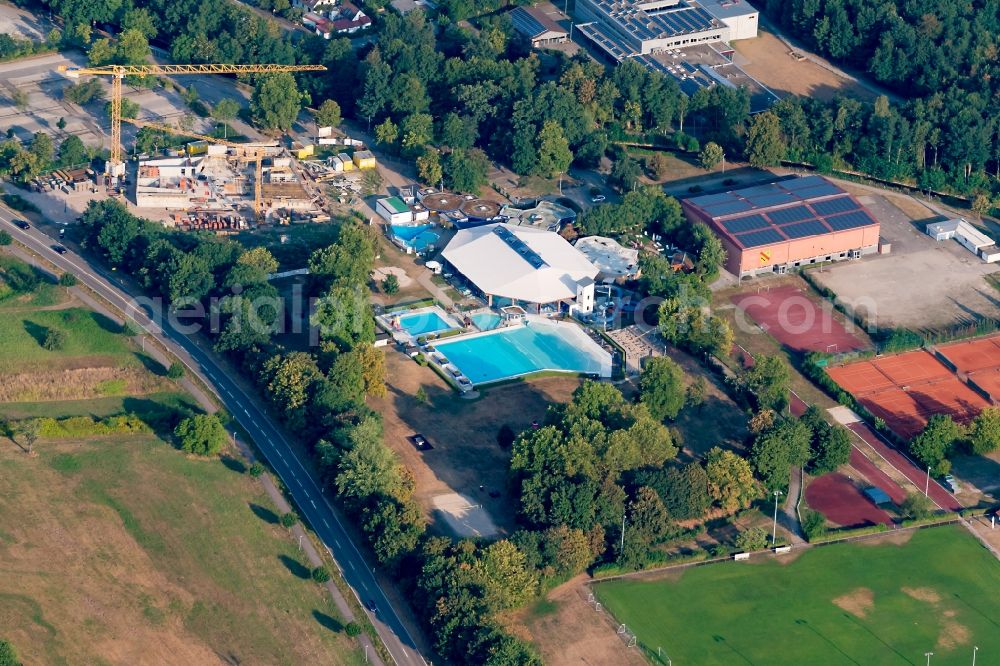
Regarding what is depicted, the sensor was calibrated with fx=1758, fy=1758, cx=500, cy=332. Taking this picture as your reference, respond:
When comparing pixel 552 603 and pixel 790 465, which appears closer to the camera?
pixel 552 603

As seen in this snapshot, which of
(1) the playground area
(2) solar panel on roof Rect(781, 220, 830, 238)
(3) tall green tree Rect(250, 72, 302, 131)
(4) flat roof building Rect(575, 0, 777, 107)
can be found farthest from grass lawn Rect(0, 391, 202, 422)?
(4) flat roof building Rect(575, 0, 777, 107)

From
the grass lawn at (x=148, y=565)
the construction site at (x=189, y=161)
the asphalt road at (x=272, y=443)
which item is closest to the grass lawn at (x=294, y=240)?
the construction site at (x=189, y=161)

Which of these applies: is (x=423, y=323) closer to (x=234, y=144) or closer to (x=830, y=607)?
(x=234, y=144)

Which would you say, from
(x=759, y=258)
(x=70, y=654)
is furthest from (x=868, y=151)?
(x=70, y=654)

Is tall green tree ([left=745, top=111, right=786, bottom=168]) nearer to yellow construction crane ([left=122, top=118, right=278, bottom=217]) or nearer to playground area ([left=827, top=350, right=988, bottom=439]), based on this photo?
playground area ([left=827, top=350, right=988, bottom=439])

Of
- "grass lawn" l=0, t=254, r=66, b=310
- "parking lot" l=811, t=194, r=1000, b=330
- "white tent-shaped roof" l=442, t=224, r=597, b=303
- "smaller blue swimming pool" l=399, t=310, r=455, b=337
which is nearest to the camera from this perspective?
"smaller blue swimming pool" l=399, t=310, r=455, b=337

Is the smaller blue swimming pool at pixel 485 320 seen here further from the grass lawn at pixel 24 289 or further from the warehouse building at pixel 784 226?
the grass lawn at pixel 24 289

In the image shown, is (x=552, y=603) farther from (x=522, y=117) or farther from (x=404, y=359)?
(x=522, y=117)

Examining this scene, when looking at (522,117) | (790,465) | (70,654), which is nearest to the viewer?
(70,654)
